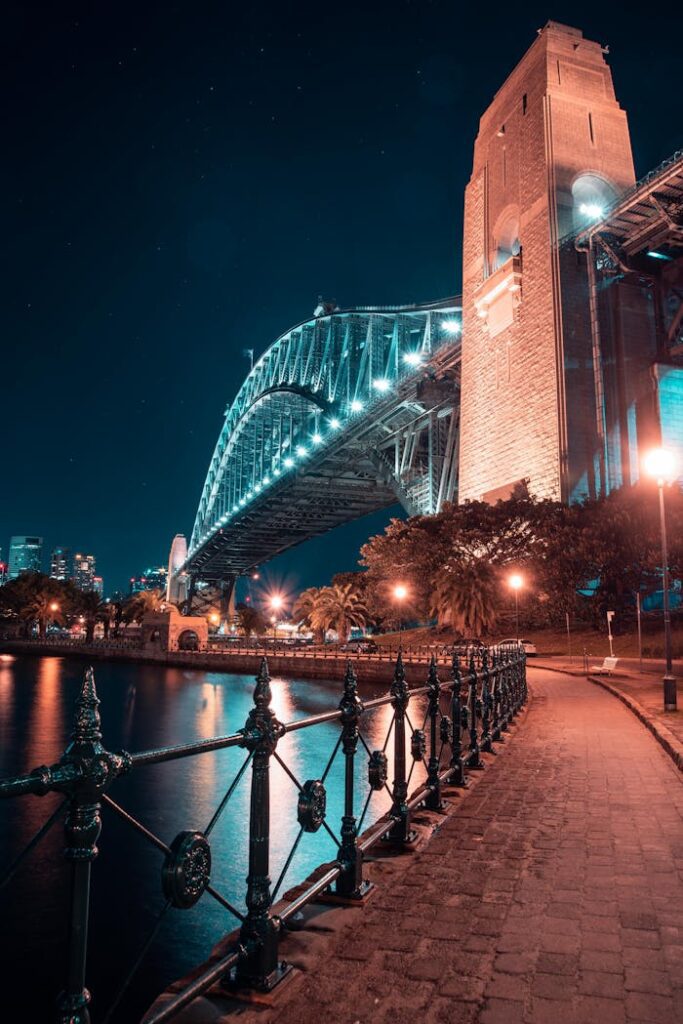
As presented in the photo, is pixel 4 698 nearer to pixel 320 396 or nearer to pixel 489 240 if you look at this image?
pixel 489 240

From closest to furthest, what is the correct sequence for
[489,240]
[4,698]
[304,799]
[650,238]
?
[304,799] < [650,238] < [4,698] < [489,240]

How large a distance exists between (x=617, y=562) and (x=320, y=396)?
48.2 meters

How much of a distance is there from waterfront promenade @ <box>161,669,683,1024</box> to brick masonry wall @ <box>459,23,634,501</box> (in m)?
30.6

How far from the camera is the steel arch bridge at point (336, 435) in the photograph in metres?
53.1

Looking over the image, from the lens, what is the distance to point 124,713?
33906mm

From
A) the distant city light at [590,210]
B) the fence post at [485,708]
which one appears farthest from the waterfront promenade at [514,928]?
the distant city light at [590,210]

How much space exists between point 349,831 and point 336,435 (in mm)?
55863

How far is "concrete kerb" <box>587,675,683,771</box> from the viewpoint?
345 inches

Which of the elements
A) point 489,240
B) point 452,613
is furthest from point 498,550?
point 489,240

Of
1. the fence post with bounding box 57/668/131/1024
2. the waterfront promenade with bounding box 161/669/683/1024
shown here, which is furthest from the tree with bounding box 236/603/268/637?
the fence post with bounding box 57/668/131/1024

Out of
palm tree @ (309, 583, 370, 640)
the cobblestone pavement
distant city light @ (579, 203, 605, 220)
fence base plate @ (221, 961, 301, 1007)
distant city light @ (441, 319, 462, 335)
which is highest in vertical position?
distant city light @ (441, 319, 462, 335)

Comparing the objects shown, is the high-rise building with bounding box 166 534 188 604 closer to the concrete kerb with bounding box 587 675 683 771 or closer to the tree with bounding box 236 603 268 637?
the tree with bounding box 236 603 268 637

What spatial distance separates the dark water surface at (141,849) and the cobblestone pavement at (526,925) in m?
2.44

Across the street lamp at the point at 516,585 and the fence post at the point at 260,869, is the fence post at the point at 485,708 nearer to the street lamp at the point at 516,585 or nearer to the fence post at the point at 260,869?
the fence post at the point at 260,869
